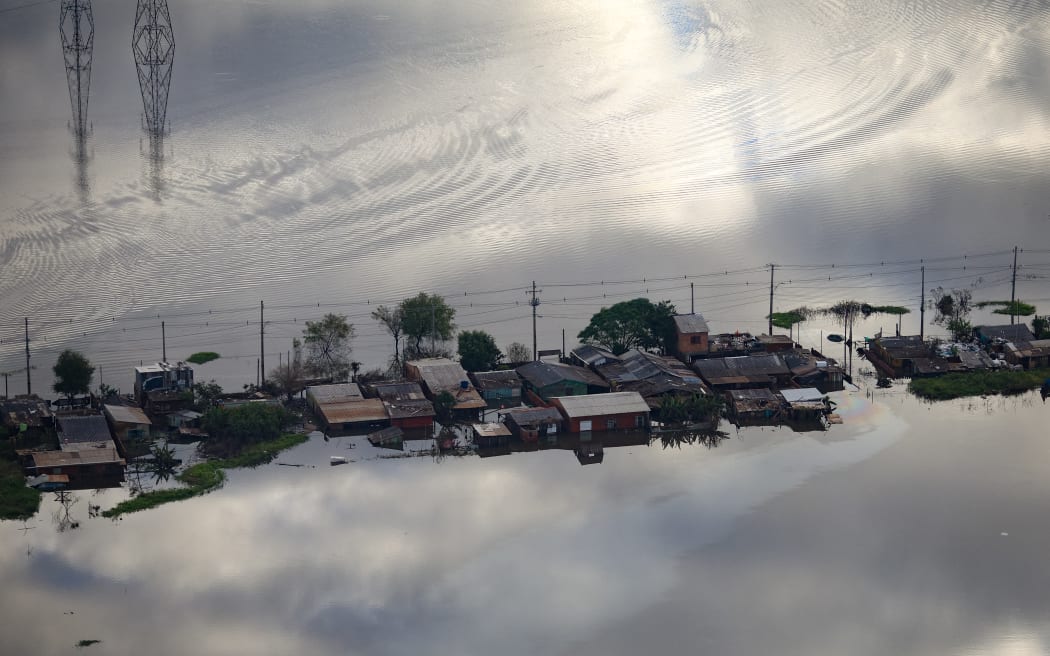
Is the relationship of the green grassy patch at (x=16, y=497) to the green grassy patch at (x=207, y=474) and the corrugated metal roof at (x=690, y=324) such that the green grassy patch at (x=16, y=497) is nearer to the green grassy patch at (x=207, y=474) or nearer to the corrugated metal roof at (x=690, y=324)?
the green grassy patch at (x=207, y=474)

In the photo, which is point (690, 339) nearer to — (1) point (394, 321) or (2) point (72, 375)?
(1) point (394, 321)

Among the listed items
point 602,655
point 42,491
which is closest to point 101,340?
point 42,491

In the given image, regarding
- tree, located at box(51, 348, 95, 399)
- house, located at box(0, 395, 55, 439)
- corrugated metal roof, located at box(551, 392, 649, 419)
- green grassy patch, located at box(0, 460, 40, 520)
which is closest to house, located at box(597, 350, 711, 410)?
corrugated metal roof, located at box(551, 392, 649, 419)

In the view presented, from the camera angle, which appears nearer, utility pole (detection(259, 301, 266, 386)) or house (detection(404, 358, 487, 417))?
house (detection(404, 358, 487, 417))

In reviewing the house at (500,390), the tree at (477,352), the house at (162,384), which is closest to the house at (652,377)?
the house at (500,390)

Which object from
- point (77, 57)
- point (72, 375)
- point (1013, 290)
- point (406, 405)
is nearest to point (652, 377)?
point (406, 405)

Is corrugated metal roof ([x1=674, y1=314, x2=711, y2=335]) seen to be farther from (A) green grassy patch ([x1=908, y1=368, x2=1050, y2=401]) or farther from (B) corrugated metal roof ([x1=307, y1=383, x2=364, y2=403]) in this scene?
(B) corrugated metal roof ([x1=307, y1=383, x2=364, y2=403])
